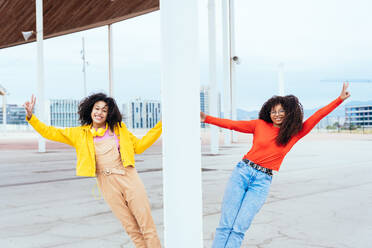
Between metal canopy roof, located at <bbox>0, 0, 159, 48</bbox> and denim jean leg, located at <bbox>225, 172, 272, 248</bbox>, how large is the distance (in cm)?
1723

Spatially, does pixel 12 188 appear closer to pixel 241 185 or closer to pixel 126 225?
pixel 126 225

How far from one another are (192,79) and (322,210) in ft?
12.1

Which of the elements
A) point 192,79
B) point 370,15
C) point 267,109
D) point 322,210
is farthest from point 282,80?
point 370,15

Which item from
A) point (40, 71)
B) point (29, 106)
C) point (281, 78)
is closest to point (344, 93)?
point (29, 106)

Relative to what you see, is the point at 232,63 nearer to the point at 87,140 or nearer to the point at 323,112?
the point at 323,112

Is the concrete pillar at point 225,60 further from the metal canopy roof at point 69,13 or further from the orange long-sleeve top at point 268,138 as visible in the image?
the orange long-sleeve top at point 268,138

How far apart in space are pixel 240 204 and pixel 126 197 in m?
0.85

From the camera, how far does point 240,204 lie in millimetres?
2850

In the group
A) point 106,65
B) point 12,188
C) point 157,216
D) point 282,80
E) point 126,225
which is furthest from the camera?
point 106,65

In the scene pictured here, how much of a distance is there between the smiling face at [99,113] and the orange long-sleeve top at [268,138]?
2.56 feet

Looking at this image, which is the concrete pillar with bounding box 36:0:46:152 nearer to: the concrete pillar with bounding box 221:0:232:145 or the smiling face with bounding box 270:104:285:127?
the concrete pillar with bounding box 221:0:232:145

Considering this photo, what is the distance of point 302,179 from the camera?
7258 mm

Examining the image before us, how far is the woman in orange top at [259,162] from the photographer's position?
2797 mm

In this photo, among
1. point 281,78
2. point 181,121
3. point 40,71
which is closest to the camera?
point 181,121
